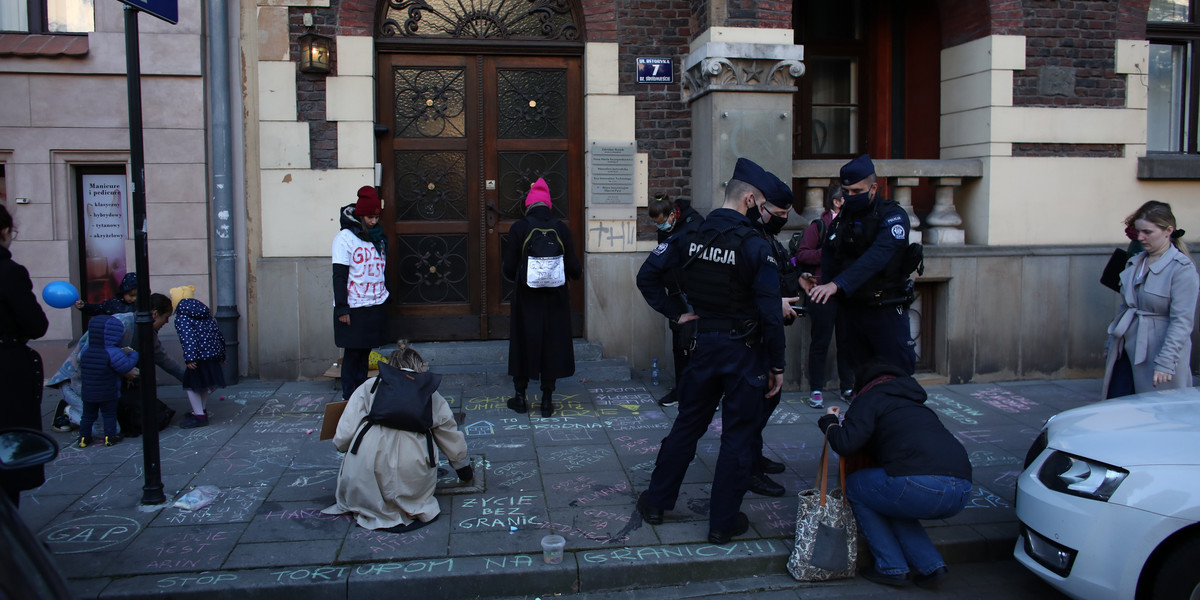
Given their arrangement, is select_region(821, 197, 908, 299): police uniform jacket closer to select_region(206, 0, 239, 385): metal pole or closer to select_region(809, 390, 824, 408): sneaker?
select_region(809, 390, 824, 408): sneaker

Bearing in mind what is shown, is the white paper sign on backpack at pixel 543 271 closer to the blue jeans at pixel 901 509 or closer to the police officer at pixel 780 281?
the police officer at pixel 780 281

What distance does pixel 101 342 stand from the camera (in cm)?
624

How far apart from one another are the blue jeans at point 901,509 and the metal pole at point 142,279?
400 centimetres

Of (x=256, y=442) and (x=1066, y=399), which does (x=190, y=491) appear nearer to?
(x=256, y=442)

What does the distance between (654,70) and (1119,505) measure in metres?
6.10

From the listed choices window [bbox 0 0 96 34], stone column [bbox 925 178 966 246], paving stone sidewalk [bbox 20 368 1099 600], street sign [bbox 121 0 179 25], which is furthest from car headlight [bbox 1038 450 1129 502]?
window [bbox 0 0 96 34]

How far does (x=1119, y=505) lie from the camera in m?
3.72

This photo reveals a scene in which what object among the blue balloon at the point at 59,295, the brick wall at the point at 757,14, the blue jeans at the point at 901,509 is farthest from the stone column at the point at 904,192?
the blue balloon at the point at 59,295

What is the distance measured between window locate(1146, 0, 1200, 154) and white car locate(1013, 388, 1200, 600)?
6626mm

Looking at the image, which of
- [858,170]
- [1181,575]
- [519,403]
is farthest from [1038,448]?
[519,403]

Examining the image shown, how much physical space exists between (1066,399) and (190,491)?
24.0 feet

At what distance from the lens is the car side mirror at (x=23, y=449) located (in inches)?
116

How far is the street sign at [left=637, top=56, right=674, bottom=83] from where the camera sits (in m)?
8.60

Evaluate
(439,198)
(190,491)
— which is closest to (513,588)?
(190,491)
